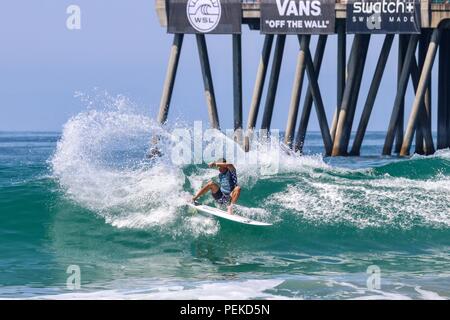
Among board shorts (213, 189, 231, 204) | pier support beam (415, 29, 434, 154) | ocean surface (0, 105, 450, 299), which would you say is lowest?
ocean surface (0, 105, 450, 299)

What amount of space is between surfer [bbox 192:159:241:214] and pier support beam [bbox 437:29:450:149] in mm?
19073

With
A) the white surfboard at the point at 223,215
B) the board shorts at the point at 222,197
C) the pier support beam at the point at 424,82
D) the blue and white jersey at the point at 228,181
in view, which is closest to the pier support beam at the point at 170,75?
the pier support beam at the point at 424,82

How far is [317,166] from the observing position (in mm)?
31188

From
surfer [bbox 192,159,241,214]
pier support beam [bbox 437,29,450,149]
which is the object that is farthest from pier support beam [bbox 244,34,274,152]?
surfer [bbox 192,159,241,214]

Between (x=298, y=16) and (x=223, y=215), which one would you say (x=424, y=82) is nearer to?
(x=298, y=16)

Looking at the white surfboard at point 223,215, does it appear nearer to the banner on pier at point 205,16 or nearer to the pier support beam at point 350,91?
the banner on pier at point 205,16

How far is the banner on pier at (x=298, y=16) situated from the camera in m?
34.9

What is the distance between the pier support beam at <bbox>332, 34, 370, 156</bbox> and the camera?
36.2 m

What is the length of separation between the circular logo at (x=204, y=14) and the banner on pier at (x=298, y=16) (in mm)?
1499

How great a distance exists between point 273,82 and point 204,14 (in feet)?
14.0

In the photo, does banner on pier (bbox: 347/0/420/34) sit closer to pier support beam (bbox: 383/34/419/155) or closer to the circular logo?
pier support beam (bbox: 383/34/419/155)

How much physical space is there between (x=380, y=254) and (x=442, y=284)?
4137mm

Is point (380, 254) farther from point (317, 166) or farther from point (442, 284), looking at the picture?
Result: point (317, 166)
